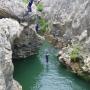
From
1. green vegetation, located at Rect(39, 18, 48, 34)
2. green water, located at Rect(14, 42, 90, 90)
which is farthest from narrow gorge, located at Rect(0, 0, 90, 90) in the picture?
green vegetation, located at Rect(39, 18, 48, 34)

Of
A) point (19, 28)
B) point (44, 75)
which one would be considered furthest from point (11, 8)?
point (44, 75)

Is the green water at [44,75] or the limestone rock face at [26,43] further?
the limestone rock face at [26,43]

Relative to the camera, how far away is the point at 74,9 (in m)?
48.3

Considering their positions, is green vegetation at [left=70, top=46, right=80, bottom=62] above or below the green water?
above

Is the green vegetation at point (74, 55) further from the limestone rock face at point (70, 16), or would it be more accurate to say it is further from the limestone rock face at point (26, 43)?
the limestone rock face at point (26, 43)

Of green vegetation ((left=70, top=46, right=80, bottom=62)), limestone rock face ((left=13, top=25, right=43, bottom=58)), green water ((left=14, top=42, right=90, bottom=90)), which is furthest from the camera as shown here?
limestone rock face ((left=13, top=25, right=43, bottom=58))

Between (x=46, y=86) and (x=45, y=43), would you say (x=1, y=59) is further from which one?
(x=45, y=43)

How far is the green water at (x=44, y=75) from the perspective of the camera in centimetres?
3173

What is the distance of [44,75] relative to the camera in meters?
34.8

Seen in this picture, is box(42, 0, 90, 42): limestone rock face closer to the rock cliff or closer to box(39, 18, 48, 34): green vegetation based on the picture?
box(39, 18, 48, 34): green vegetation

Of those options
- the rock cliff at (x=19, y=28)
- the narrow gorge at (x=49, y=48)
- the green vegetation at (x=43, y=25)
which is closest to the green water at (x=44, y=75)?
the narrow gorge at (x=49, y=48)

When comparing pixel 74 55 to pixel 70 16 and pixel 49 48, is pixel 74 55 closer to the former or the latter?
pixel 49 48

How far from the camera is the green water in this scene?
31734 mm

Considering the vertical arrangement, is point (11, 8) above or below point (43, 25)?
above
